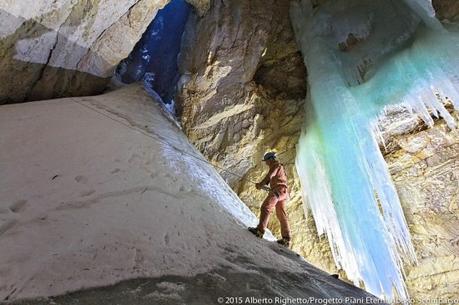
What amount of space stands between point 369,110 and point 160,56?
5688 mm

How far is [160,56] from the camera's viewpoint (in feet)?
29.9

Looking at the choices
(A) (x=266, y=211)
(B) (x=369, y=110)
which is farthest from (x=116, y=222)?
(B) (x=369, y=110)

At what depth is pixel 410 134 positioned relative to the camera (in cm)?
614

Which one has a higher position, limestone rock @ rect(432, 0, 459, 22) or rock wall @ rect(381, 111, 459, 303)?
limestone rock @ rect(432, 0, 459, 22)

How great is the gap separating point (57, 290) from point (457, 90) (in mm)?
4492

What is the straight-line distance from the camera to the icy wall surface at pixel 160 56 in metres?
8.11

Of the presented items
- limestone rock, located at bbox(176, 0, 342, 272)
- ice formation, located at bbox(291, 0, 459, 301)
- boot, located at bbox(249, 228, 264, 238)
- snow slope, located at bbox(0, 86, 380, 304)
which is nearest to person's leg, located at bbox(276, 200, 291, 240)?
snow slope, located at bbox(0, 86, 380, 304)

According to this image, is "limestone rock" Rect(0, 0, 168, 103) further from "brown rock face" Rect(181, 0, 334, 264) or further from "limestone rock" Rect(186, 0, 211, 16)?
"limestone rock" Rect(186, 0, 211, 16)

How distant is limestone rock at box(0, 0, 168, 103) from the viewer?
4.34m

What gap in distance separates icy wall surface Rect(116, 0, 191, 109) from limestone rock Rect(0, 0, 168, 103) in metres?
1.61

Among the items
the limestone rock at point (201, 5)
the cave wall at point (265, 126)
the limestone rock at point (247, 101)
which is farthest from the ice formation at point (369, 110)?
the limestone rock at point (201, 5)

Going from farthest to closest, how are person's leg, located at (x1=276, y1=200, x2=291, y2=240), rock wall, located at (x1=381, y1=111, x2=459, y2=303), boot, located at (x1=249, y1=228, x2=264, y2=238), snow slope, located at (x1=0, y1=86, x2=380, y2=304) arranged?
rock wall, located at (x1=381, y1=111, x2=459, y2=303) < person's leg, located at (x1=276, y1=200, x2=291, y2=240) < boot, located at (x1=249, y1=228, x2=264, y2=238) < snow slope, located at (x1=0, y1=86, x2=380, y2=304)

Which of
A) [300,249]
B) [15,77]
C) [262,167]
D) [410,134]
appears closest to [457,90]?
[410,134]

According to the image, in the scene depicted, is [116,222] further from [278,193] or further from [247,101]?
[247,101]
